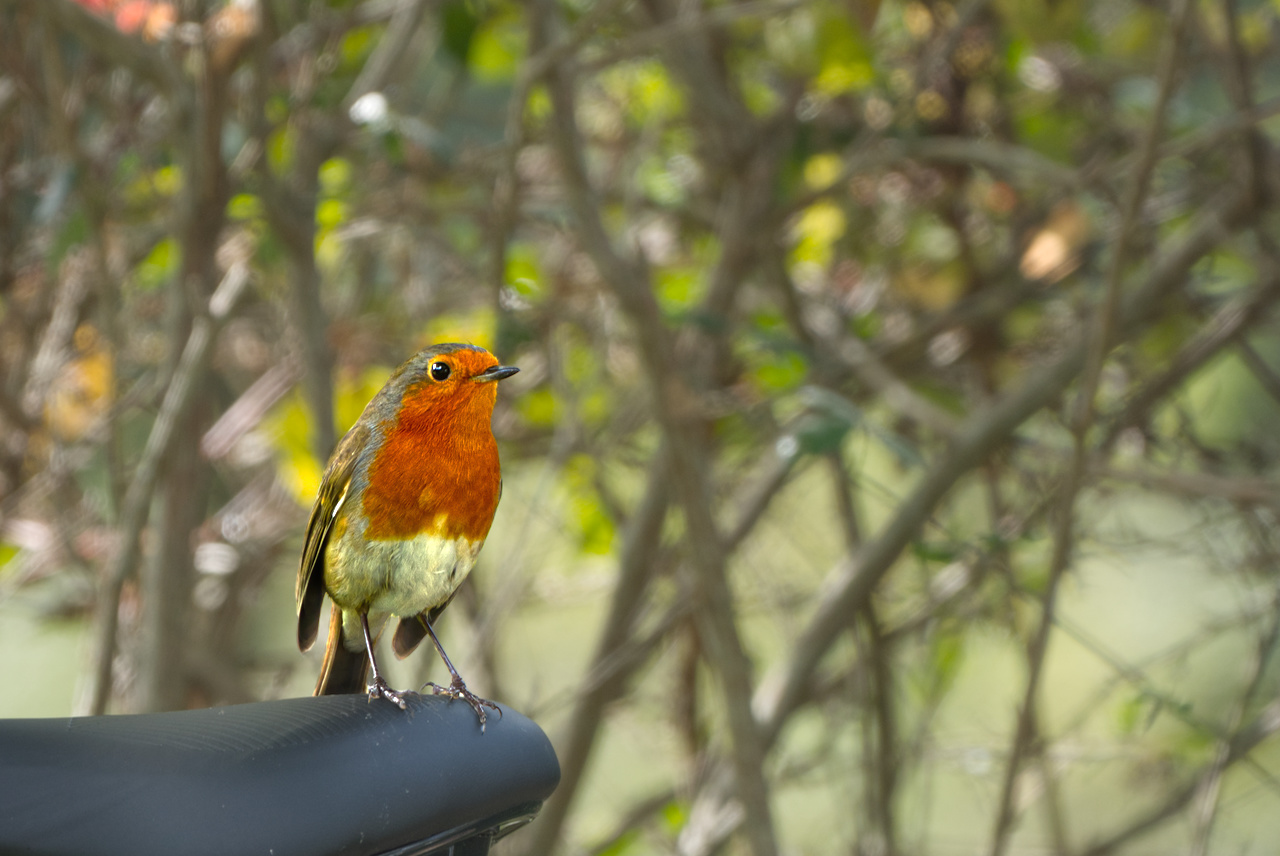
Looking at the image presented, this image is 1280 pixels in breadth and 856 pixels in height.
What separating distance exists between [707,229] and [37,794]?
3707mm

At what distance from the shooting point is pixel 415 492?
1.86 metres

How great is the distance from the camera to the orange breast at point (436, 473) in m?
1.87

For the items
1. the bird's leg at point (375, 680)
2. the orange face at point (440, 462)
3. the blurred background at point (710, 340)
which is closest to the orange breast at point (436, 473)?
the orange face at point (440, 462)

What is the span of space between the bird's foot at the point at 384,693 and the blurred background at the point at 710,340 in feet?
3.66

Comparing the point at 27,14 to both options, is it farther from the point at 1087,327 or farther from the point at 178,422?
the point at 1087,327

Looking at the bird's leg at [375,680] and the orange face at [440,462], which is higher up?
the orange face at [440,462]

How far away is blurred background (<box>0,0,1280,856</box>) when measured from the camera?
125 inches

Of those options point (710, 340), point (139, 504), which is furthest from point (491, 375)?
point (710, 340)

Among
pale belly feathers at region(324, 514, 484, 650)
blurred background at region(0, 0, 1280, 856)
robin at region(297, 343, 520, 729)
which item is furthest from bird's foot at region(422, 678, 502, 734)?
blurred background at region(0, 0, 1280, 856)

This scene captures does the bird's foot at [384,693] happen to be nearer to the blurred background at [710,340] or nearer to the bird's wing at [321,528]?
the bird's wing at [321,528]

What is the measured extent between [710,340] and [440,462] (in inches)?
88.5

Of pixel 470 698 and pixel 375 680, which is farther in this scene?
pixel 375 680

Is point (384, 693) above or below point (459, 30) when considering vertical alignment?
below

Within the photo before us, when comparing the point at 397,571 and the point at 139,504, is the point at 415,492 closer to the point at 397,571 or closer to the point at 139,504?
the point at 397,571
